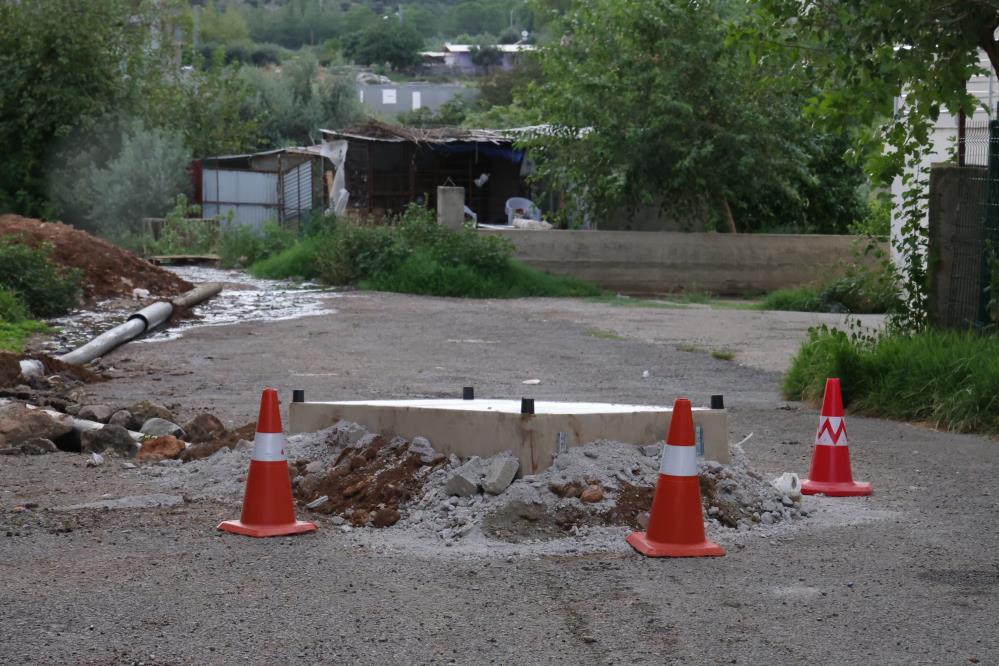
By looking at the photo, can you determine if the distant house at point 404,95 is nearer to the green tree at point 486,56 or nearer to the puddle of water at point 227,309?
the green tree at point 486,56

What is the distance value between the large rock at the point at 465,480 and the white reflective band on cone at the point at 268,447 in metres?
0.88

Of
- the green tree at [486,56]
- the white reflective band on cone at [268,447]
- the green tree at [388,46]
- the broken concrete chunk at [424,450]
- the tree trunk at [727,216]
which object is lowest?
the broken concrete chunk at [424,450]

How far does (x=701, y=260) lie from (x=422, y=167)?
1293 cm

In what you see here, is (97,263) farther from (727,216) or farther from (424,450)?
(424,450)

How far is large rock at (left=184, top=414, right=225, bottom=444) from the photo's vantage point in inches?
345

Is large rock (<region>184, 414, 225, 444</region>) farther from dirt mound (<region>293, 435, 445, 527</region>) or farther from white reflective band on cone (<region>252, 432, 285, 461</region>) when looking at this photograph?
white reflective band on cone (<region>252, 432, 285, 461</region>)

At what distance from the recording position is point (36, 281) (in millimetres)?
18141

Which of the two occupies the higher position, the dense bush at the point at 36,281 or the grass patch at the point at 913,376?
the dense bush at the point at 36,281

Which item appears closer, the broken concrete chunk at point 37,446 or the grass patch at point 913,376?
the broken concrete chunk at point 37,446

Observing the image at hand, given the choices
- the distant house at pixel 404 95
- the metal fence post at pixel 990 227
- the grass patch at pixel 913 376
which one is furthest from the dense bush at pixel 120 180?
the distant house at pixel 404 95

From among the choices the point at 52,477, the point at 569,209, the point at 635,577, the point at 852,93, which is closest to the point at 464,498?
the point at 635,577

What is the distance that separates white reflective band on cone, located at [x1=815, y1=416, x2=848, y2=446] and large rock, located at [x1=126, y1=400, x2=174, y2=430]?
458 cm

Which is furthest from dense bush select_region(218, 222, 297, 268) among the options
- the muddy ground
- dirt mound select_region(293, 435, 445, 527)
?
dirt mound select_region(293, 435, 445, 527)

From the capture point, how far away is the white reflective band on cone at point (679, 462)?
20.1ft
